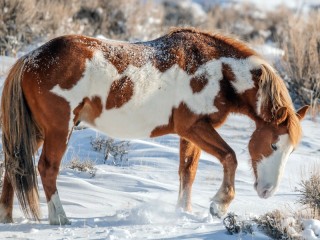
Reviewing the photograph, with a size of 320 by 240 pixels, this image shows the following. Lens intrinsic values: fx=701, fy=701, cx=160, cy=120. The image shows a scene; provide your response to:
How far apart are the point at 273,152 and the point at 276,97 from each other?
48 cm

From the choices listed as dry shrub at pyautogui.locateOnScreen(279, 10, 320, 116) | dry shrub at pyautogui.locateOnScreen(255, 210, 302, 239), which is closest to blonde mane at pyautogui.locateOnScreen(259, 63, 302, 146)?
dry shrub at pyautogui.locateOnScreen(255, 210, 302, 239)

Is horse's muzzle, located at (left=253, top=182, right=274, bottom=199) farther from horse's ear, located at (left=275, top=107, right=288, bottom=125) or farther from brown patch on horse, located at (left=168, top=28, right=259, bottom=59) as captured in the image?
brown patch on horse, located at (left=168, top=28, right=259, bottom=59)

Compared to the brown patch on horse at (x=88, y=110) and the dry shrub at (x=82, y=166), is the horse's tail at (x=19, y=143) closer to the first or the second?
the brown patch on horse at (x=88, y=110)

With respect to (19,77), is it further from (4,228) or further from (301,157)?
(301,157)

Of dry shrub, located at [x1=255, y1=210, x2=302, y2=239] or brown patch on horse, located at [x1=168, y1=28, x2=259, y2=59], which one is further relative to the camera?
brown patch on horse, located at [x1=168, y1=28, x2=259, y2=59]

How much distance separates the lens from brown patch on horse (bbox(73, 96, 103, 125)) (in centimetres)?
566

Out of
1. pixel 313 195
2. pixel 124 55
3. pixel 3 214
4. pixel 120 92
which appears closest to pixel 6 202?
pixel 3 214

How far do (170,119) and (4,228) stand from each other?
169cm

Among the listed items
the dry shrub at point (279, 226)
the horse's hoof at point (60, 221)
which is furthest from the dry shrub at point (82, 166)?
the dry shrub at point (279, 226)

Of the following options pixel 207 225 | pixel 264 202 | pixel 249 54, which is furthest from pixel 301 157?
pixel 207 225

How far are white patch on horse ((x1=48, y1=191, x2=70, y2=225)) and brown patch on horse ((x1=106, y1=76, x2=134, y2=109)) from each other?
0.88 m

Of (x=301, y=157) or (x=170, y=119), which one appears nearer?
(x=170, y=119)

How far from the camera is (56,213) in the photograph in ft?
18.1

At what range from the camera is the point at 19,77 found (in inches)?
219
